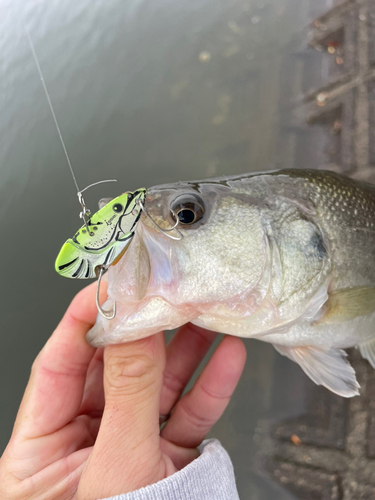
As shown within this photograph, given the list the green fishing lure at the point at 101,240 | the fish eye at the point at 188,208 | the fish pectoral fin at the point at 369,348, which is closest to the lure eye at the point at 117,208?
the green fishing lure at the point at 101,240

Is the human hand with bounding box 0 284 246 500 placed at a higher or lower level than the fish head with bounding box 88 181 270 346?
lower

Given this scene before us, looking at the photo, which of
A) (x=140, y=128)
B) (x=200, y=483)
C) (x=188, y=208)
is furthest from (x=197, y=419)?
(x=140, y=128)

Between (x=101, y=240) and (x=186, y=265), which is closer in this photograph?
(x=101, y=240)

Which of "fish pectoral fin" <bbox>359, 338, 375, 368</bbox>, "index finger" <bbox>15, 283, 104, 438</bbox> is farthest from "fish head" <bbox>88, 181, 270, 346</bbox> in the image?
"fish pectoral fin" <bbox>359, 338, 375, 368</bbox>

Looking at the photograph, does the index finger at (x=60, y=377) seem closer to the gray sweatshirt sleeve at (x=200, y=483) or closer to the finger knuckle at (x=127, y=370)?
the finger knuckle at (x=127, y=370)

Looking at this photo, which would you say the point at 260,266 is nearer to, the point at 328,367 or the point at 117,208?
the point at 117,208

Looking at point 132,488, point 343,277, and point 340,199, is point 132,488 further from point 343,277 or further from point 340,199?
point 340,199

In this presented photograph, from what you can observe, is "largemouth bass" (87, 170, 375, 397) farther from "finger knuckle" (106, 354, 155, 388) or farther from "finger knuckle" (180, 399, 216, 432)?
"finger knuckle" (180, 399, 216, 432)
